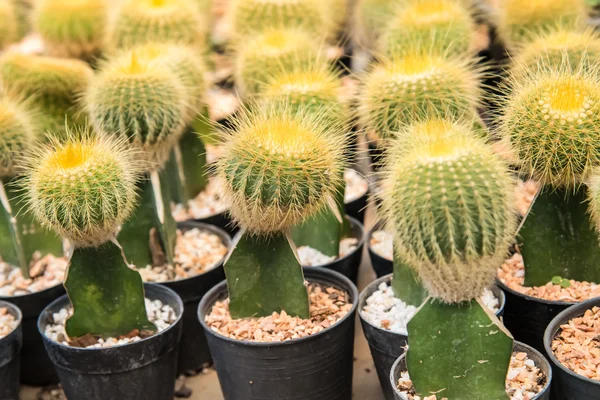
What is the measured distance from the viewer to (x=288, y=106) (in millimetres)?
2939

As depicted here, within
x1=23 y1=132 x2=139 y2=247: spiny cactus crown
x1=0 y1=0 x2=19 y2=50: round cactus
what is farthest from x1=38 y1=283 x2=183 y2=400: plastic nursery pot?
x1=0 y1=0 x2=19 y2=50: round cactus

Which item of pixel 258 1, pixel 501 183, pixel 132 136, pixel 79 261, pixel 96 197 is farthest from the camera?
pixel 258 1

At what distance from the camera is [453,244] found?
82.6 inches


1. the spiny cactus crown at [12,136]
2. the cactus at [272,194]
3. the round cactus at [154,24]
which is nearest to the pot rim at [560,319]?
the cactus at [272,194]

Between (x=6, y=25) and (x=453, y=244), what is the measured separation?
3.71 metres

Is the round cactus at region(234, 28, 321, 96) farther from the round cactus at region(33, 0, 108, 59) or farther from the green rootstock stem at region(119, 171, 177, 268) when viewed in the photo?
the round cactus at region(33, 0, 108, 59)

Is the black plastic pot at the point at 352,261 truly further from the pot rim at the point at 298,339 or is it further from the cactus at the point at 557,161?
the cactus at the point at 557,161

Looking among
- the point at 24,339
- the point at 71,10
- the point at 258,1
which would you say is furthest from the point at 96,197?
the point at 71,10

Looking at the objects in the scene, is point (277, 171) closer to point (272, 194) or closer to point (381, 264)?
point (272, 194)

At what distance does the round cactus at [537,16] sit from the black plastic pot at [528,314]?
1.41m

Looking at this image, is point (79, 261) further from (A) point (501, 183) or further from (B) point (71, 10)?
(B) point (71, 10)

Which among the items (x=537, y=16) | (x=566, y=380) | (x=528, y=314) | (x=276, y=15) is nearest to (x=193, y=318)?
(x=528, y=314)

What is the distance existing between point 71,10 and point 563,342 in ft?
10.9

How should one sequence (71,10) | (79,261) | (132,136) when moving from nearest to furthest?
(79,261) → (132,136) → (71,10)
